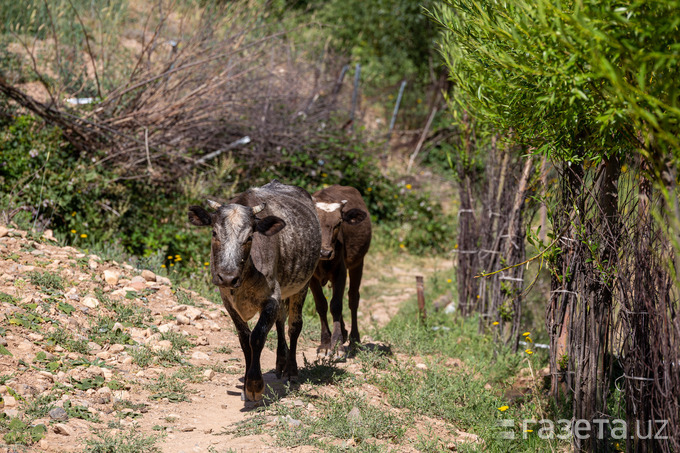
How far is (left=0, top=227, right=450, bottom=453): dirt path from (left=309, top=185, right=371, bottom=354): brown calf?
1.44 feet

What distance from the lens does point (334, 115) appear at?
1472 centimetres

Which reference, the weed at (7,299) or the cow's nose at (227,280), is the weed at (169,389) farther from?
the weed at (7,299)

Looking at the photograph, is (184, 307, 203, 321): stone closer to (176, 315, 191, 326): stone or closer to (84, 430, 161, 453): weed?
(176, 315, 191, 326): stone

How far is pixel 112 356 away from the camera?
20.1ft

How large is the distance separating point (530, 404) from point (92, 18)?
43.1ft

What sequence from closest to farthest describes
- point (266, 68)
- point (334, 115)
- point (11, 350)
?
point (11, 350)
point (266, 68)
point (334, 115)

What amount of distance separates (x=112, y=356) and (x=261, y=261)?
5.88ft

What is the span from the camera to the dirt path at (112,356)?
4871 millimetres

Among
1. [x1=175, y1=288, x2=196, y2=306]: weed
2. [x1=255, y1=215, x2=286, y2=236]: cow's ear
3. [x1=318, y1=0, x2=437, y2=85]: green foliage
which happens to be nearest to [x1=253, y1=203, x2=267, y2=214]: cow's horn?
[x1=255, y1=215, x2=286, y2=236]: cow's ear

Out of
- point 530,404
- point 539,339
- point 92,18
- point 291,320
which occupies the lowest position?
point 539,339

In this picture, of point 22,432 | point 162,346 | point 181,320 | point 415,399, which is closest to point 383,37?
point 181,320

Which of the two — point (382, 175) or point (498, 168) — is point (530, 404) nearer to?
point (498, 168)

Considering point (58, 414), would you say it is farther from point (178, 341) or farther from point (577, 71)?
point (577, 71)

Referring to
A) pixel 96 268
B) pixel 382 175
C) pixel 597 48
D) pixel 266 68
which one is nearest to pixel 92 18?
pixel 266 68
